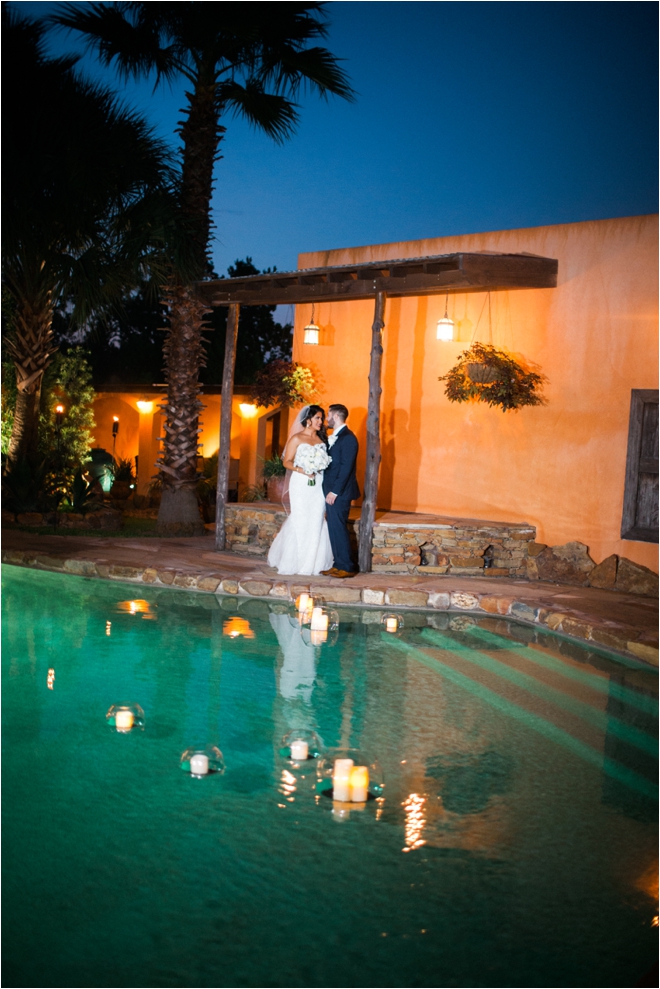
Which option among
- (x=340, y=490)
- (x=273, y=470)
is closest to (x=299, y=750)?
(x=340, y=490)

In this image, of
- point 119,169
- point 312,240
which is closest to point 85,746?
point 119,169

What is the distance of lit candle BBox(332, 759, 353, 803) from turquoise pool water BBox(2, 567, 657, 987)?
0.10 metres

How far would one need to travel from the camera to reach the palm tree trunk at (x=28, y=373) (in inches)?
615

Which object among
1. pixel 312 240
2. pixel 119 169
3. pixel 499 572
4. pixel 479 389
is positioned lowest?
pixel 499 572

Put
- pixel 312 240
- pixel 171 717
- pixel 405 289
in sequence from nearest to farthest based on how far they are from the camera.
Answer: pixel 171 717
pixel 405 289
pixel 312 240

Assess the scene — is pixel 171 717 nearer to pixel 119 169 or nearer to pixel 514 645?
pixel 514 645

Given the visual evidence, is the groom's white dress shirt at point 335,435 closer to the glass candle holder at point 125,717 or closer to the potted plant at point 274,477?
the potted plant at point 274,477

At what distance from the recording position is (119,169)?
1366cm

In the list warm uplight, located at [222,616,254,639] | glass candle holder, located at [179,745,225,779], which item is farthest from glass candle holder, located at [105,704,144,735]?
warm uplight, located at [222,616,254,639]

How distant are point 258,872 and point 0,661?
4.17m

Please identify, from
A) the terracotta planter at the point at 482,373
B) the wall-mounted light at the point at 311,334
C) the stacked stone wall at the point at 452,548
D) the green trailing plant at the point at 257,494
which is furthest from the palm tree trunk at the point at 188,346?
the terracotta planter at the point at 482,373

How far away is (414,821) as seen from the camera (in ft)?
14.9

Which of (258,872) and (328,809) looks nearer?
(258,872)

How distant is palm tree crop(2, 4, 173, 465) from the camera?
13.4 metres
